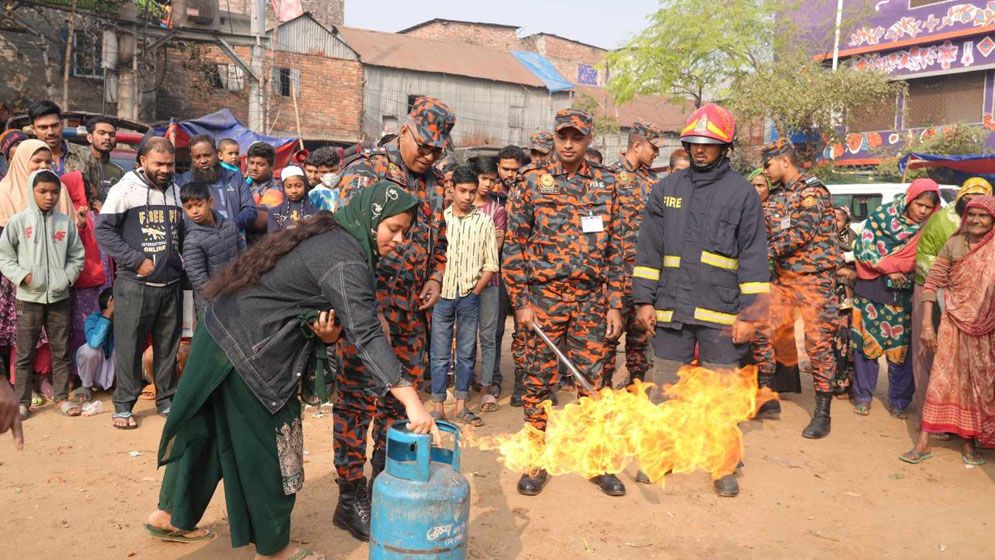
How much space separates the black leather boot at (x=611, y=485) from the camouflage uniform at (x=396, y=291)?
1.46 meters

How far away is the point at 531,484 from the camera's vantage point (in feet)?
15.3

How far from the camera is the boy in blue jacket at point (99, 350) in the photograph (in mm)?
6410

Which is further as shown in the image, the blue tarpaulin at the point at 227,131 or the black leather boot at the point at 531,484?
the blue tarpaulin at the point at 227,131

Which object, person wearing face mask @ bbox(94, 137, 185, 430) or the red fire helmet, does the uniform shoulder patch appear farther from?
person wearing face mask @ bbox(94, 137, 185, 430)

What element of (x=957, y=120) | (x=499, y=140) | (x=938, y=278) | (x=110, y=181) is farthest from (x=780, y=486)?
(x=499, y=140)

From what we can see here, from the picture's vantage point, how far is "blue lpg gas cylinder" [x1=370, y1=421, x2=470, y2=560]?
9.84 feet

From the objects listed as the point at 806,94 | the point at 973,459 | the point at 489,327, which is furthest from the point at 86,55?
the point at 973,459

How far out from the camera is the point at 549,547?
12.9 ft

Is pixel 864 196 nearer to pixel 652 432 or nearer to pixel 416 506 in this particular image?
pixel 652 432

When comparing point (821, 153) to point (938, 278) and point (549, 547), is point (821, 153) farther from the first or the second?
point (549, 547)

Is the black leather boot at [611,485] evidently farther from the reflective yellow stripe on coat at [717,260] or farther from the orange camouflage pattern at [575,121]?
the orange camouflage pattern at [575,121]

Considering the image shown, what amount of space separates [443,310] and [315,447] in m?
1.72

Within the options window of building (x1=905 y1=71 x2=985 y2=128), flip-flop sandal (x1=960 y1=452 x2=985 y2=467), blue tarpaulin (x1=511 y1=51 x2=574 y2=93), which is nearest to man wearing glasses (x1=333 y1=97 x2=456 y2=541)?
flip-flop sandal (x1=960 y1=452 x2=985 y2=467)

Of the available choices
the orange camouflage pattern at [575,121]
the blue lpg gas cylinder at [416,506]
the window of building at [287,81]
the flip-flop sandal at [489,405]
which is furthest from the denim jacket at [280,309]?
the window of building at [287,81]
